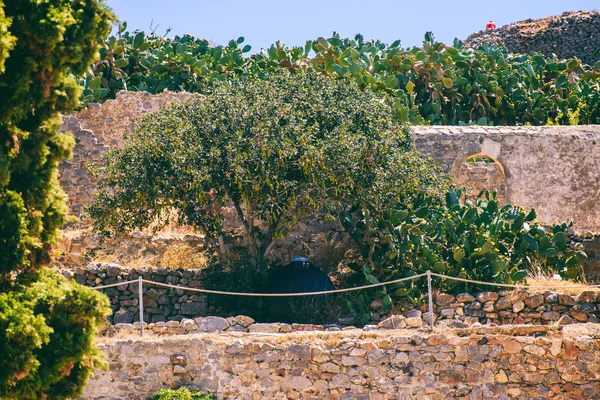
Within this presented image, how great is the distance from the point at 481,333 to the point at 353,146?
13.3ft

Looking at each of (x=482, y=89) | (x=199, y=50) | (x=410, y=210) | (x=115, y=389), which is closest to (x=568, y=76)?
(x=482, y=89)

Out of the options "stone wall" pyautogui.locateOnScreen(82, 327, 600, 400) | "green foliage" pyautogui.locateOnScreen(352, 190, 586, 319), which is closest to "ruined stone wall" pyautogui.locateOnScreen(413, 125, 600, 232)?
"green foliage" pyautogui.locateOnScreen(352, 190, 586, 319)

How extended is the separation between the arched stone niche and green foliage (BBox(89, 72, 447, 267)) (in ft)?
12.3

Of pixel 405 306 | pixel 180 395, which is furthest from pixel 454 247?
pixel 180 395

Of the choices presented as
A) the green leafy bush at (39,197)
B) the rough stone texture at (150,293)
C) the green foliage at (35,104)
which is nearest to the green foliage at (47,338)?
the green leafy bush at (39,197)

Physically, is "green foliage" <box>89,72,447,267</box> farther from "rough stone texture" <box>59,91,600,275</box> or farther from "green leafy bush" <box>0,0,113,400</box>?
"green leafy bush" <box>0,0,113,400</box>

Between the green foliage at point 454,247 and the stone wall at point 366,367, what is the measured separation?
6.80 feet

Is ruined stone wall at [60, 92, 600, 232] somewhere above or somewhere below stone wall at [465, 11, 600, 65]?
below

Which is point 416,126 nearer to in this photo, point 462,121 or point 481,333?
point 462,121

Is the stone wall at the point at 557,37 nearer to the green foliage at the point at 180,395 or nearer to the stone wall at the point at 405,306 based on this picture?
the stone wall at the point at 405,306

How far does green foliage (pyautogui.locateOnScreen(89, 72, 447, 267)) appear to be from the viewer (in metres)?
18.7

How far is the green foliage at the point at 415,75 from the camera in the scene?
26.8 metres

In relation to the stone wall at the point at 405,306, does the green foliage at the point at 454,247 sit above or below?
above

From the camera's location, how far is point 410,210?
64.2 ft
